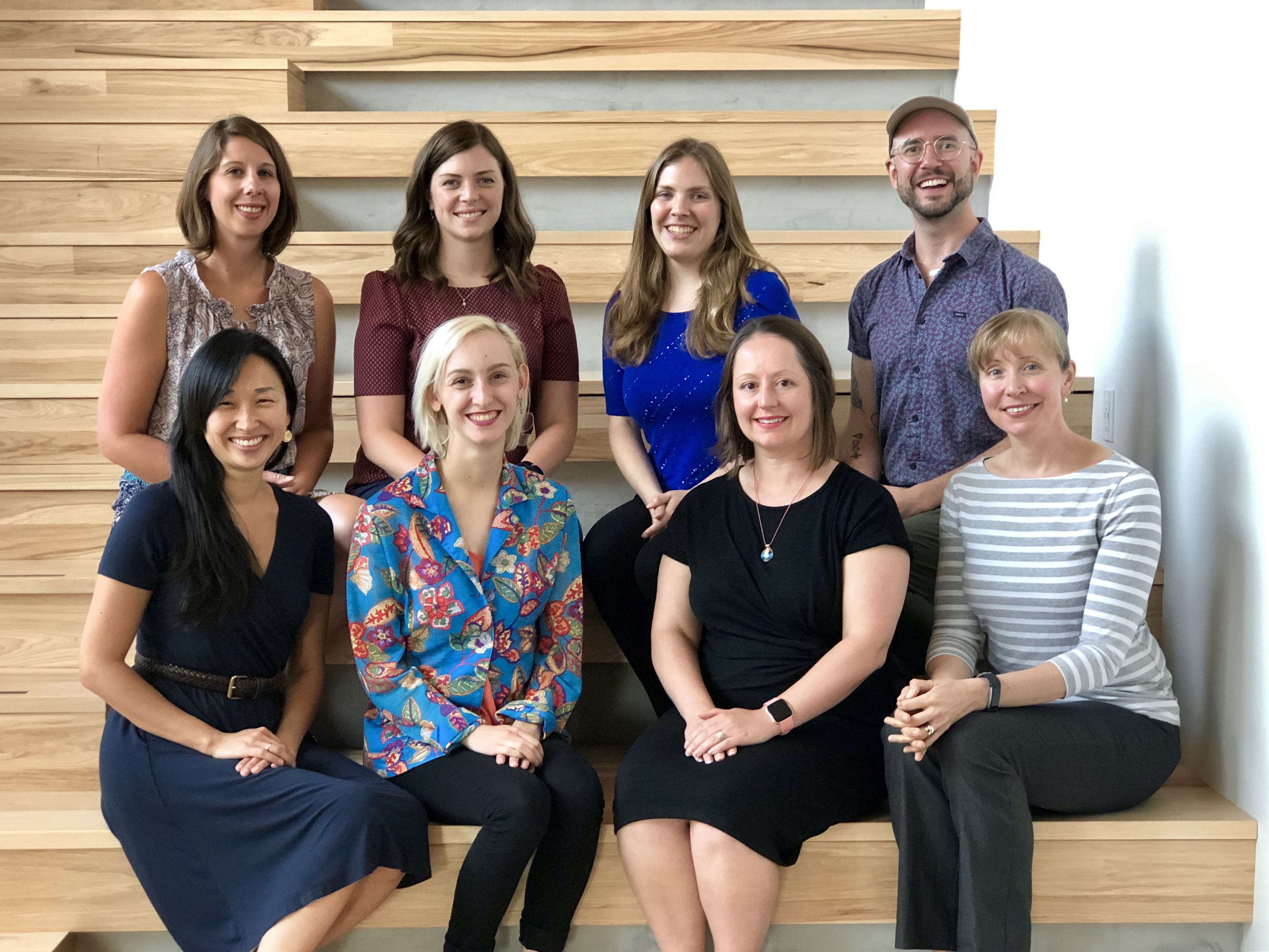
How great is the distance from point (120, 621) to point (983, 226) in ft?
5.24

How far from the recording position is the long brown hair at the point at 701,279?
204cm

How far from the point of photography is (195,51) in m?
3.12

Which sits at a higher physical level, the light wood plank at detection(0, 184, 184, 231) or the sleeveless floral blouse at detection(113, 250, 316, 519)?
the light wood plank at detection(0, 184, 184, 231)

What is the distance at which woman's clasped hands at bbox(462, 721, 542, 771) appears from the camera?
1640 millimetres

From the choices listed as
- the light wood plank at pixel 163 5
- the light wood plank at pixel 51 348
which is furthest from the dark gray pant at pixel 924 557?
the light wood plank at pixel 163 5

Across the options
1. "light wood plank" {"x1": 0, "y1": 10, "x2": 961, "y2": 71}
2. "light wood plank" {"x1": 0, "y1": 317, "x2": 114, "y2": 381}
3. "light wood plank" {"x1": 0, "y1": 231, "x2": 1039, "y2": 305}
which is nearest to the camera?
"light wood plank" {"x1": 0, "y1": 317, "x2": 114, "y2": 381}

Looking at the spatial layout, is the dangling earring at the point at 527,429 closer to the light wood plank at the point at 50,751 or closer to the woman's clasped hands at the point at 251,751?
the woman's clasped hands at the point at 251,751

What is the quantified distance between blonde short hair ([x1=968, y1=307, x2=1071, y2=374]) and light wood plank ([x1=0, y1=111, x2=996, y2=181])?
1.17m

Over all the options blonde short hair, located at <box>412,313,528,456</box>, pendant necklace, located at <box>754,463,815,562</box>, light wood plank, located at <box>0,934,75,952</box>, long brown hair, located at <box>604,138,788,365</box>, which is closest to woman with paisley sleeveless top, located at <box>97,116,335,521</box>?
blonde short hair, located at <box>412,313,528,456</box>

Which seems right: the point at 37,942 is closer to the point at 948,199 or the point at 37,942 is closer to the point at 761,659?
the point at 761,659

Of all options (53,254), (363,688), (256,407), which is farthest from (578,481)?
(53,254)

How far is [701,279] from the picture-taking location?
2100 millimetres

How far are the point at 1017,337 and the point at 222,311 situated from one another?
1.34 meters

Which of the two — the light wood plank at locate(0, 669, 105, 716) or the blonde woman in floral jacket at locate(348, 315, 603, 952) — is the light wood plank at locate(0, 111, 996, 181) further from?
the light wood plank at locate(0, 669, 105, 716)
